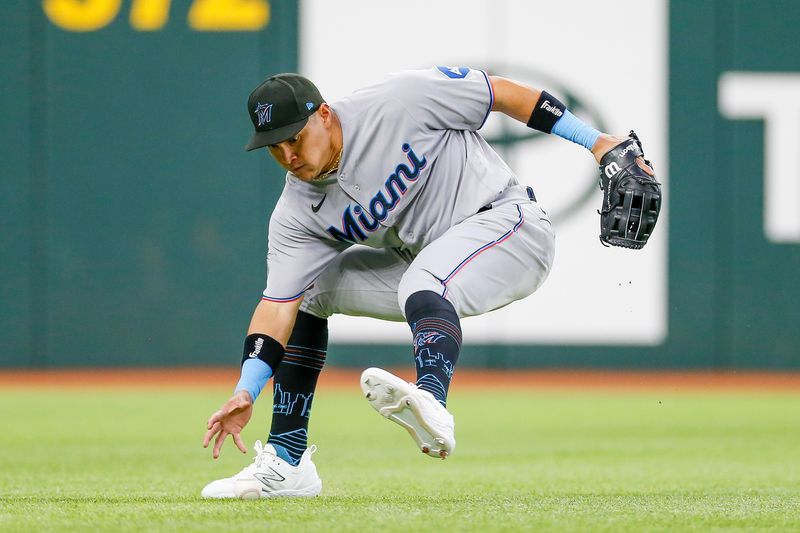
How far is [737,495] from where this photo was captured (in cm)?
427

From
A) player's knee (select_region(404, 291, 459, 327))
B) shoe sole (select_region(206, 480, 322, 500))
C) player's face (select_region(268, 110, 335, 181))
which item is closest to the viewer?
player's knee (select_region(404, 291, 459, 327))

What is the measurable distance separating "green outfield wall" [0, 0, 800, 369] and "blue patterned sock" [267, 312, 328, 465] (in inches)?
268

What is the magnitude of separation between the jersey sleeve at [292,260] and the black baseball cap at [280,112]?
0.44m

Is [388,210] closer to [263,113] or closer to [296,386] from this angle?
[263,113]

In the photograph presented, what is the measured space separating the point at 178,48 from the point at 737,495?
8332 millimetres

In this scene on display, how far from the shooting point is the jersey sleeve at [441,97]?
13.2ft

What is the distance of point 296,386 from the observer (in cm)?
438

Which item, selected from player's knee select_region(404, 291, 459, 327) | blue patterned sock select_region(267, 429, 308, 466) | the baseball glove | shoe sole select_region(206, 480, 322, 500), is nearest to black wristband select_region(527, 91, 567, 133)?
the baseball glove

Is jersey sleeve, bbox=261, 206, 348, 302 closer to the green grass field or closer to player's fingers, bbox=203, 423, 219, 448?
player's fingers, bbox=203, 423, 219, 448

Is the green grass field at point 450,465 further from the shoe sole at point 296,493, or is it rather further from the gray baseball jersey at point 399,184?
the gray baseball jersey at point 399,184

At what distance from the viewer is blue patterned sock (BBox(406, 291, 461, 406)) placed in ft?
11.3

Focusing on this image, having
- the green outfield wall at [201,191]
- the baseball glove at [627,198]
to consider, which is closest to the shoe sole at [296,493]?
the baseball glove at [627,198]

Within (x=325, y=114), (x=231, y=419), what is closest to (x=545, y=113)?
(x=325, y=114)

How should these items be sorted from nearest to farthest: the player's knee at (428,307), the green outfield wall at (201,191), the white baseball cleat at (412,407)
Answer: the white baseball cleat at (412,407), the player's knee at (428,307), the green outfield wall at (201,191)
